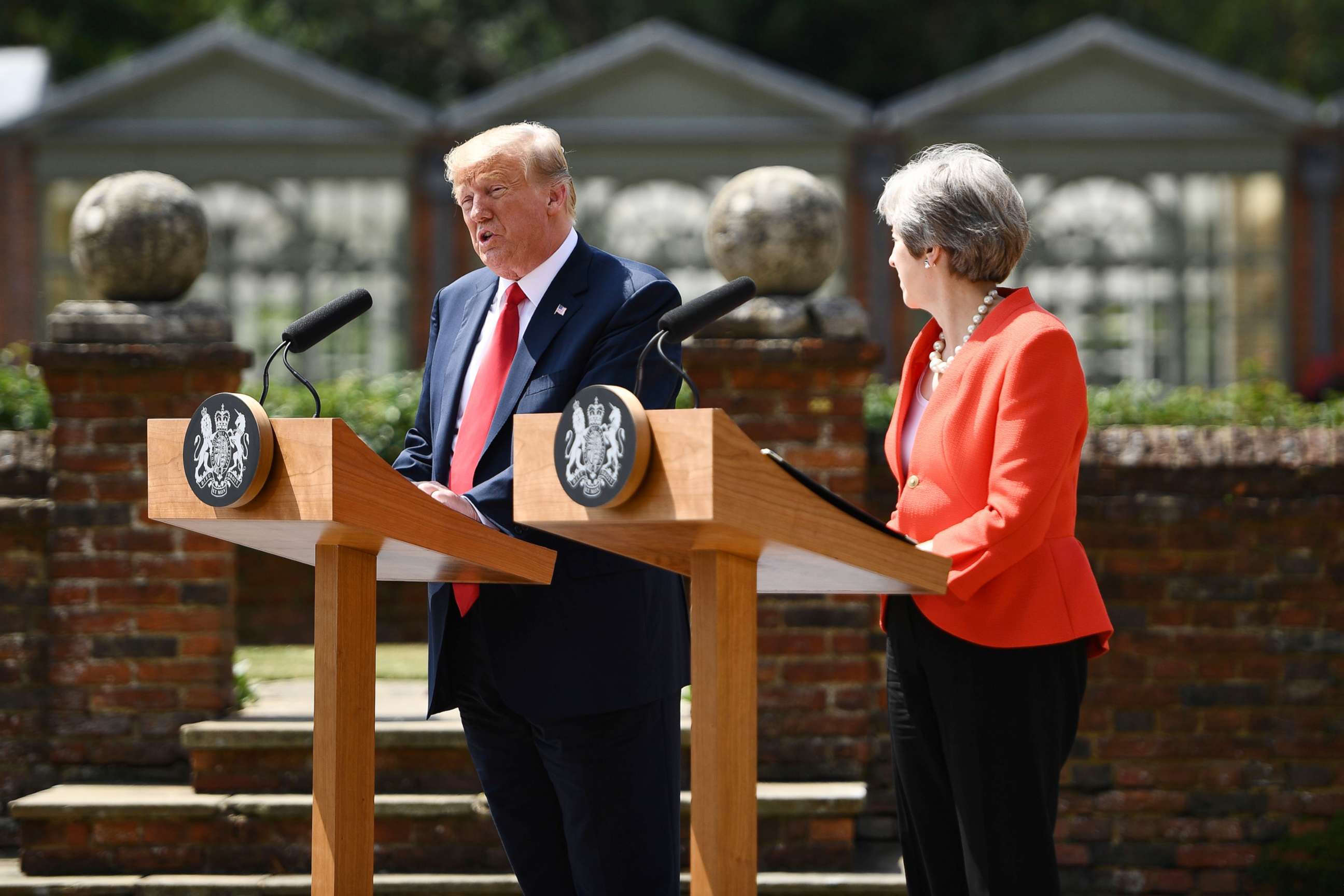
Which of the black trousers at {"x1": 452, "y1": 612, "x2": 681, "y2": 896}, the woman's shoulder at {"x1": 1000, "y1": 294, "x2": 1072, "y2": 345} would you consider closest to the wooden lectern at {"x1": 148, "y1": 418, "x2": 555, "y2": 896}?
the black trousers at {"x1": 452, "y1": 612, "x2": 681, "y2": 896}

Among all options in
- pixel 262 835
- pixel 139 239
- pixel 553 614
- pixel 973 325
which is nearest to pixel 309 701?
pixel 262 835

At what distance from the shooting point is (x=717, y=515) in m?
1.98

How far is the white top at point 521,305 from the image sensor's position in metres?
3.02

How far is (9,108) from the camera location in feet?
44.9

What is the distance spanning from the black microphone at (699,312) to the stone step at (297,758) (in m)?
2.53

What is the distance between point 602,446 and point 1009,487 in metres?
0.85

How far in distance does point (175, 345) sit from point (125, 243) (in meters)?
0.38

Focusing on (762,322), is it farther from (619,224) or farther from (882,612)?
(619,224)

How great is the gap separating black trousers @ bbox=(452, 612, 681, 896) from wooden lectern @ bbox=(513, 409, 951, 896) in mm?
561

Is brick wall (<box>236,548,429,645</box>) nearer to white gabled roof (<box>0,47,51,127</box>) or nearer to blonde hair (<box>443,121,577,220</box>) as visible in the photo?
blonde hair (<box>443,121,577,220</box>)

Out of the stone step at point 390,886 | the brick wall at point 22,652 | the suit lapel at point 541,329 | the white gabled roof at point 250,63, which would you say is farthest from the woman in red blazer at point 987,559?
the white gabled roof at point 250,63

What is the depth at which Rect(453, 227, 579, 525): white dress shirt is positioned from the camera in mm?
3018

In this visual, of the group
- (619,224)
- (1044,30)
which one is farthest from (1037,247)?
(1044,30)

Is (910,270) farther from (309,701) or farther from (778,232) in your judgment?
(309,701)
